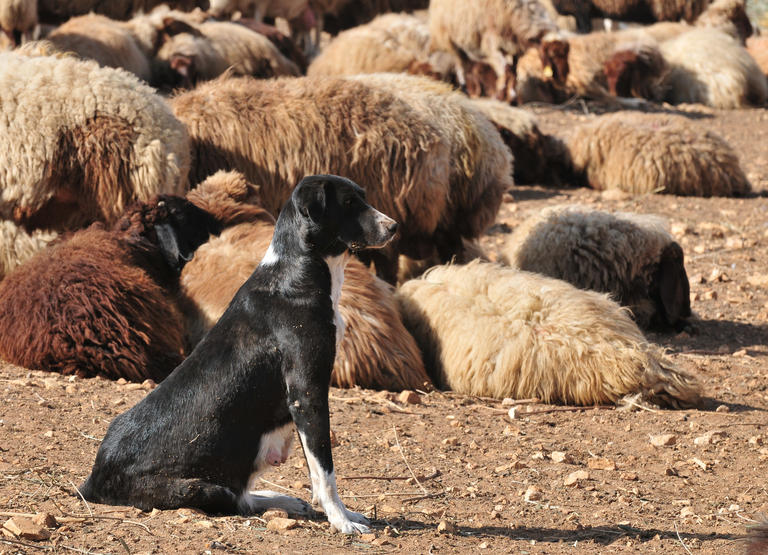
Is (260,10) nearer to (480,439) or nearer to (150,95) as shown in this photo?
(150,95)

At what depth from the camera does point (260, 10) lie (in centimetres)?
1583

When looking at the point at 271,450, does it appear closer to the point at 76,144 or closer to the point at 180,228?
the point at 180,228

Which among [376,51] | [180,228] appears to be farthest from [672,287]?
[376,51]

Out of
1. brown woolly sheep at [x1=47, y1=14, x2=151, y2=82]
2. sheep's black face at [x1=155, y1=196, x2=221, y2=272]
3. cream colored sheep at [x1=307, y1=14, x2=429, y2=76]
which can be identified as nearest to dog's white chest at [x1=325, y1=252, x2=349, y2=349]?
sheep's black face at [x1=155, y1=196, x2=221, y2=272]

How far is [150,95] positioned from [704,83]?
1044cm

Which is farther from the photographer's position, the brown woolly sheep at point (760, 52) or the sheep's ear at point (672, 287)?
the brown woolly sheep at point (760, 52)

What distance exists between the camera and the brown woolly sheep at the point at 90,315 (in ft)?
18.6

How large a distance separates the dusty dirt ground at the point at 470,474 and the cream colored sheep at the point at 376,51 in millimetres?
6970

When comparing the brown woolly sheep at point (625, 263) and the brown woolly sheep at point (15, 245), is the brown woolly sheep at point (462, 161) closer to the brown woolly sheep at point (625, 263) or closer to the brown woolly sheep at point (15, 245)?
the brown woolly sheep at point (625, 263)

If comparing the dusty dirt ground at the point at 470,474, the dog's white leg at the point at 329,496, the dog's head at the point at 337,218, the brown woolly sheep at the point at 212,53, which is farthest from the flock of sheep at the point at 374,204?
the dog's white leg at the point at 329,496

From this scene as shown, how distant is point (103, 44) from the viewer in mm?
11391

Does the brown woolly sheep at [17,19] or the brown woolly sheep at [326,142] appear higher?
the brown woolly sheep at [17,19]

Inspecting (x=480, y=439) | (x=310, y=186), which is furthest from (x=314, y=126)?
(x=310, y=186)

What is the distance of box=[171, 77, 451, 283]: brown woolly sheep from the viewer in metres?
7.27
